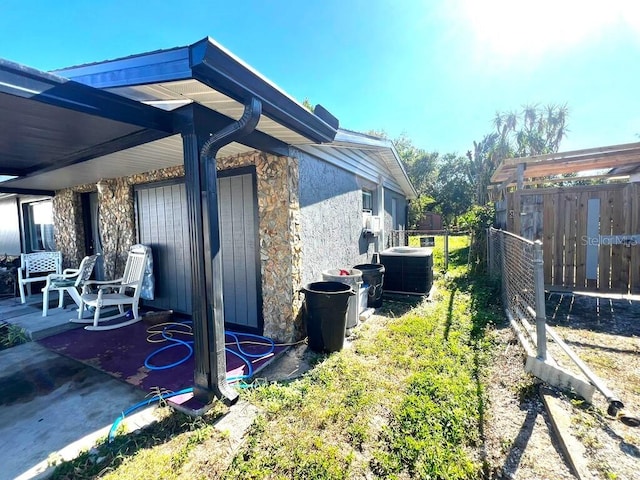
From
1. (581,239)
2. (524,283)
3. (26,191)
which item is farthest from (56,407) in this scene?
(581,239)

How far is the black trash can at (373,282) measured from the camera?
17.1 ft

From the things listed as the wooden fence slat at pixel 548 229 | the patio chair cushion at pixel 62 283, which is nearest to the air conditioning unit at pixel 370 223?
the wooden fence slat at pixel 548 229

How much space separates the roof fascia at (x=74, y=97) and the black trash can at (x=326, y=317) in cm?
226

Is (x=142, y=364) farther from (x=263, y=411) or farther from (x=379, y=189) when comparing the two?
(x=379, y=189)

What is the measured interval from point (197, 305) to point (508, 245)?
14.9ft

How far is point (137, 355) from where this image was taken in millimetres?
3518

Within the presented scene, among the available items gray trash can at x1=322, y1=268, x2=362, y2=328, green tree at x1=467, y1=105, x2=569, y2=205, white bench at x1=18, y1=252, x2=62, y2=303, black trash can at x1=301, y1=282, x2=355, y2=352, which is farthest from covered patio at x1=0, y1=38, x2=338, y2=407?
green tree at x1=467, y1=105, x2=569, y2=205

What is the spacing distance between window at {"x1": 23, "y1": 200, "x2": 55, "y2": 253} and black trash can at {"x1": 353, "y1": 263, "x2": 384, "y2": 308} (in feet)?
25.1

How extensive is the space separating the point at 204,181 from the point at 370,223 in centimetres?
493

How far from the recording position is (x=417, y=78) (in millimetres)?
12023

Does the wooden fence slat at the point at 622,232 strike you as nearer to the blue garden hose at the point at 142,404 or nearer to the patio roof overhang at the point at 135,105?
the patio roof overhang at the point at 135,105

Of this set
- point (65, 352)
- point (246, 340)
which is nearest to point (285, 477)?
point (246, 340)

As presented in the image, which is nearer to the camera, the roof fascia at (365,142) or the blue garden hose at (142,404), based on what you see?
the blue garden hose at (142,404)

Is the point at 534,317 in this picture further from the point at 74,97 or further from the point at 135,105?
the point at 74,97
